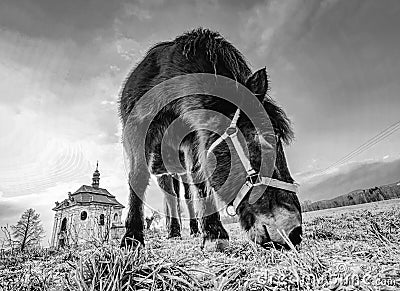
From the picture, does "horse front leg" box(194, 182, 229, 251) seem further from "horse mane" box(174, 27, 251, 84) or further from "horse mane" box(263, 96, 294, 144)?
"horse mane" box(174, 27, 251, 84)

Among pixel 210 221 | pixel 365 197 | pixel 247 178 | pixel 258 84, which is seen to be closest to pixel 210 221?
pixel 210 221

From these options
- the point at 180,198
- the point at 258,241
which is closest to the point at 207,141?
the point at 258,241

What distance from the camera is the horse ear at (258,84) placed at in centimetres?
329

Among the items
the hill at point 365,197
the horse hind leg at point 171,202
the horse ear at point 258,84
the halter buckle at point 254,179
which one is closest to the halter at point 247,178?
the halter buckle at point 254,179

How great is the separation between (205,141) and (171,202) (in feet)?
16.1

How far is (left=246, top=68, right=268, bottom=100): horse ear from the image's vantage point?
3285 millimetres

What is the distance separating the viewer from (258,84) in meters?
3.35

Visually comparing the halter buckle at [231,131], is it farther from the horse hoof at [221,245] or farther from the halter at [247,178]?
the horse hoof at [221,245]

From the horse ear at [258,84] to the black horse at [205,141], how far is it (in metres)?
0.01

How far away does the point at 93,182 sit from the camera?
67.5m

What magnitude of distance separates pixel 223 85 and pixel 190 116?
2.07 feet

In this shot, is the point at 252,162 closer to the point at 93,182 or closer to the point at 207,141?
the point at 207,141

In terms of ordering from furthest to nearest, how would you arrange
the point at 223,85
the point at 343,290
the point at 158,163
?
the point at 158,163 < the point at 223,85 < the point at 343,290

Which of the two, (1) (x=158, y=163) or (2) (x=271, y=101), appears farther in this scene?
(1) (x=158, y=163)
